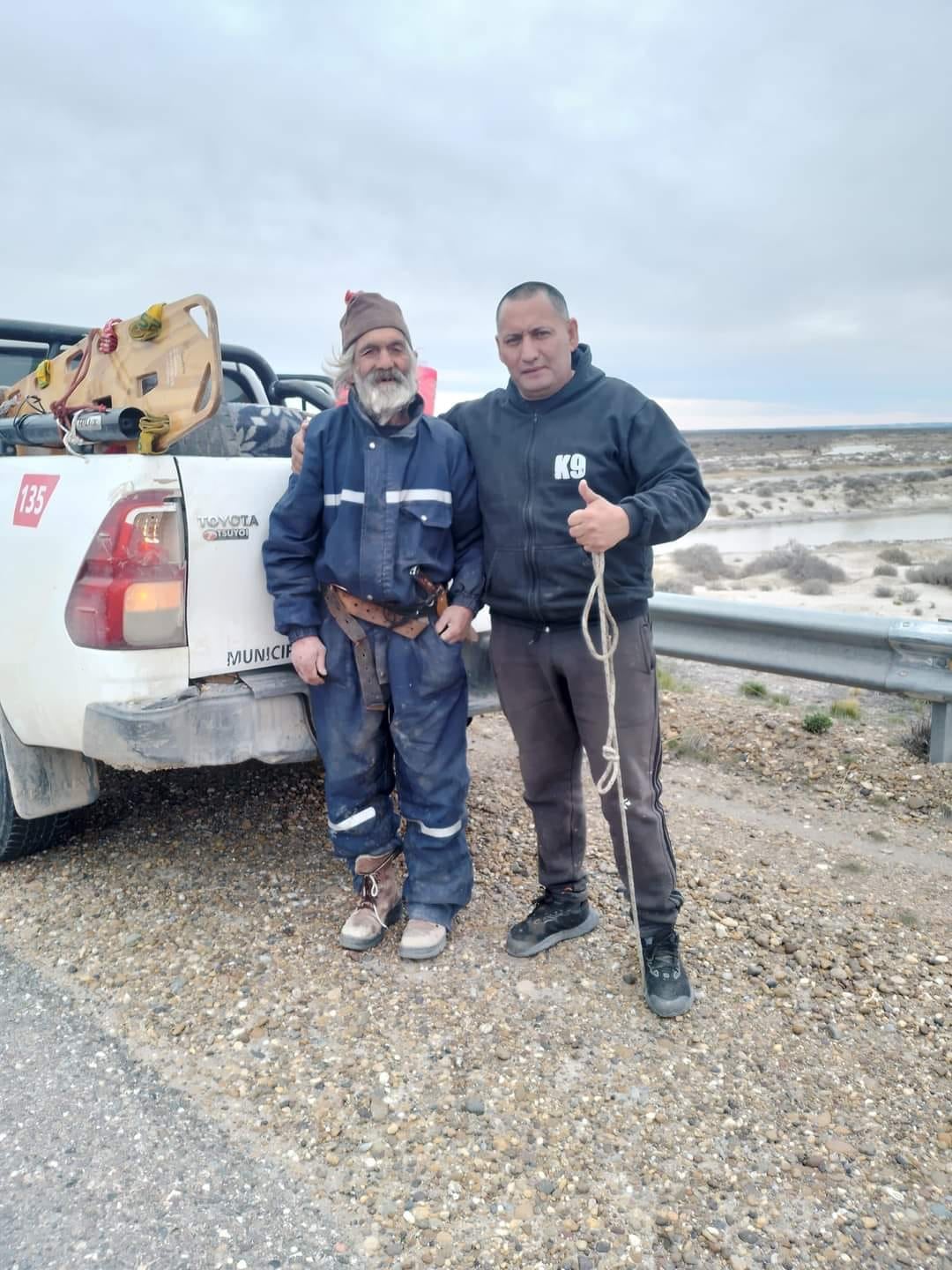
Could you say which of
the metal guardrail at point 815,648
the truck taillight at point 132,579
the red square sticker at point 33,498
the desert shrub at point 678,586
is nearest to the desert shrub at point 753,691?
the metal guardrail at point 815,648

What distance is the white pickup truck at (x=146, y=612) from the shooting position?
2992 millimetres

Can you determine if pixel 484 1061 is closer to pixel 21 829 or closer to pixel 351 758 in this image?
pixel 351 758

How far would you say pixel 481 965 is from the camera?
320 centimetres

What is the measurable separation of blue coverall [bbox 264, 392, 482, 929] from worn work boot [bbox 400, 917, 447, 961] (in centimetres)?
3

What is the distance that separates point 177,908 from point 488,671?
4.64 feet

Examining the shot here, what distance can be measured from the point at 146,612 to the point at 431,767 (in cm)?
100

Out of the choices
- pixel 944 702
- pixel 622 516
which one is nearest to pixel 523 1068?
pixel 622 516

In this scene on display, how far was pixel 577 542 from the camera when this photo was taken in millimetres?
2836

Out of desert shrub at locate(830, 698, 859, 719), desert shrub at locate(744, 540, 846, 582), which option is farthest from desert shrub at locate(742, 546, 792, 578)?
desert shrub at locate(830, 698, 859, 719)

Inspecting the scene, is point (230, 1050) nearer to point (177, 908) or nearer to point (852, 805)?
point (177, 908)

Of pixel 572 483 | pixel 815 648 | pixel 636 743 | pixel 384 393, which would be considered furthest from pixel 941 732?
pixel 384 393

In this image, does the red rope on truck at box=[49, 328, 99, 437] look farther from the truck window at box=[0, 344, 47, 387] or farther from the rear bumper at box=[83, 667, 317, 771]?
the truck window at box=[0, 344, 47, 387]

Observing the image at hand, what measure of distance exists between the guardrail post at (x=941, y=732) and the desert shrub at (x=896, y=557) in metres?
10.9

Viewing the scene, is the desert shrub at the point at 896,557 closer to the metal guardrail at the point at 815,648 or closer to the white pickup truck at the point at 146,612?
the metal guardrail at the point at 815,648
